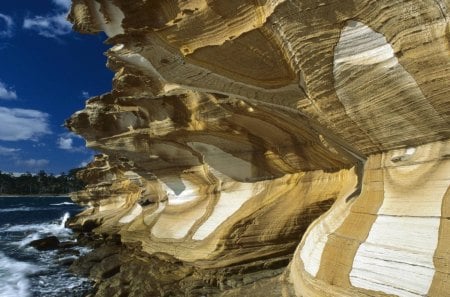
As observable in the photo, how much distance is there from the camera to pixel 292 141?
873 centimetres

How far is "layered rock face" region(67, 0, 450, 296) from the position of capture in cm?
436

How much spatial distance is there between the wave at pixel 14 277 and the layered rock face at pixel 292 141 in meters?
1.88

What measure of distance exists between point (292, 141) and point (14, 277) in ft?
28.8

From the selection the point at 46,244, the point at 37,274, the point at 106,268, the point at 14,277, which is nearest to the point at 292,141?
the point at 106,268

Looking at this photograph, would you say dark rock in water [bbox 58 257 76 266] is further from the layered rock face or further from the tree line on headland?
the tree line on headland

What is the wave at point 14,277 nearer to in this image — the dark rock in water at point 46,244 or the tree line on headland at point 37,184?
the dark rock in water at point 46,244

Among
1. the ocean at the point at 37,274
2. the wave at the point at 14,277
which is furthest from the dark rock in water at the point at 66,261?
the wave at the point at 14,277

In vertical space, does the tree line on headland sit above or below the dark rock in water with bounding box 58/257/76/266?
above

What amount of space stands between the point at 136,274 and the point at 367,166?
6.19 m

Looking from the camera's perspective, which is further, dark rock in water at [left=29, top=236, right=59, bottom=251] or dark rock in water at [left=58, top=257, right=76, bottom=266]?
dark rock in water at [left=29, top=236, right=59, bottom=251]

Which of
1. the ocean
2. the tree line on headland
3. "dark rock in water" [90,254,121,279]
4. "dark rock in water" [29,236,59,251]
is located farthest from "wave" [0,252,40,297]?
the tree line on headland

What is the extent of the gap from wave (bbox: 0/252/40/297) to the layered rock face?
6.15 ft

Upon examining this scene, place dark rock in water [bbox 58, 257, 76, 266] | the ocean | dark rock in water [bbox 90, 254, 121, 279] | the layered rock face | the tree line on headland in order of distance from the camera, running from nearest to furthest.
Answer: the layered rock face < the ocean < dark rock in water [bbox 90, 254, 121, 279] < dark rock in water [bbox 58, 257, 76, 266] < the tree line on headland

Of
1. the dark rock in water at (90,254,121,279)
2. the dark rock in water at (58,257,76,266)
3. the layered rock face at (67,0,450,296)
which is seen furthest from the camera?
the dark rock in water at (58,257,76,266)
